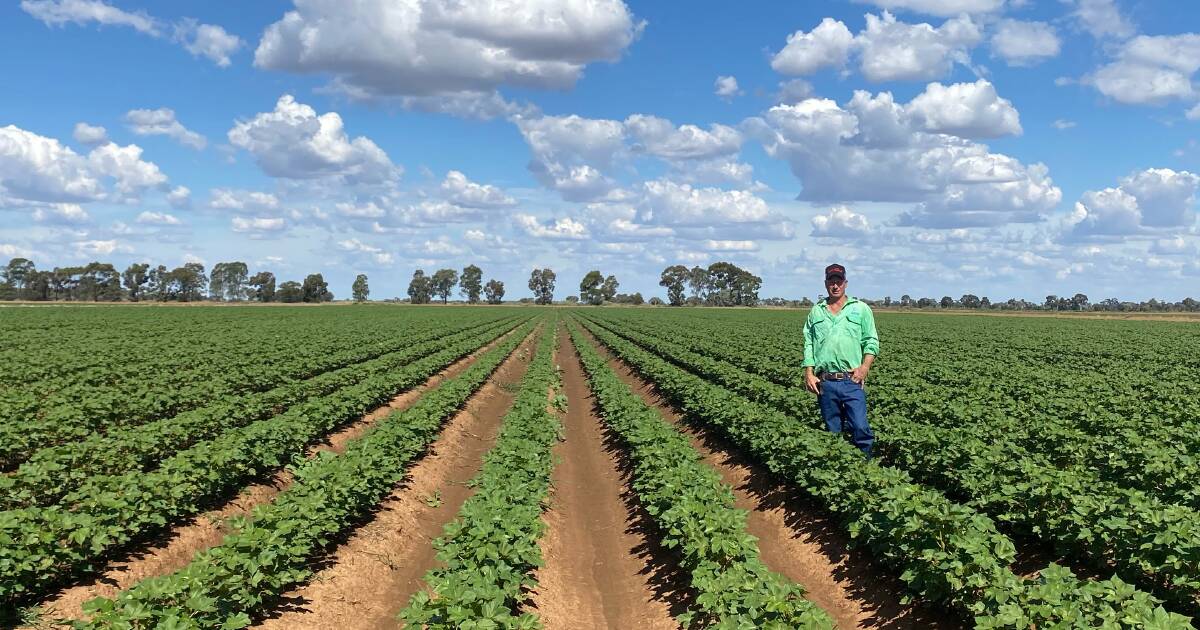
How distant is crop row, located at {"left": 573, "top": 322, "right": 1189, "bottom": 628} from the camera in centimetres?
491

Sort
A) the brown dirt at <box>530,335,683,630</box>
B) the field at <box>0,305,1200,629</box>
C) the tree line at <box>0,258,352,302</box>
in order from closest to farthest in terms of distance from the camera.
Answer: the field at <box>0,305,1200,629</box> < the brown dirt at <box>530,335,683,630</box> < the tree line at <box>0,258,352,302</box>

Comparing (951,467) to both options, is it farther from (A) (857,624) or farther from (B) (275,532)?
(B) (275,532)

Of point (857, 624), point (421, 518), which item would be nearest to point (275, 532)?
point (421, 518)

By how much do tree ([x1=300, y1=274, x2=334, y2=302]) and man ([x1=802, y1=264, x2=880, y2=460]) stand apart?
7428 inches

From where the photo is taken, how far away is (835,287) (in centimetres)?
955

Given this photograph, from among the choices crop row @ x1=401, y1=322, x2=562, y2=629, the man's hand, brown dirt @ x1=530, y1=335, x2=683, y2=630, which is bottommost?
brown dirt @ x1=530, y1=335, x2=683, y2=630

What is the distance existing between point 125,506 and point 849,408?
9245 millimetres

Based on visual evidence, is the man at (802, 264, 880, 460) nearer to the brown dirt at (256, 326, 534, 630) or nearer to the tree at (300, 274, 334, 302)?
the brown dirt at (256, 326, 534, 630)

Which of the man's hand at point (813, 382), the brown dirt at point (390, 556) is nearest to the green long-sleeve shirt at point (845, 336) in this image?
the man's hand at point (813, 382)

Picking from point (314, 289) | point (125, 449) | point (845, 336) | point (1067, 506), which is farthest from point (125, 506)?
point (314, 289)

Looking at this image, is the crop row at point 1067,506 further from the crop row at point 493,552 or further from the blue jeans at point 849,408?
the crop row at point 493,552

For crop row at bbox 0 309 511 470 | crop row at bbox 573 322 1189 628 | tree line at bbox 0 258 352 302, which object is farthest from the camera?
tree line at bbox 0 258 352 302

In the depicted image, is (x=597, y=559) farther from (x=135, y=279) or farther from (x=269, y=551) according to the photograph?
(x=135, y=279)

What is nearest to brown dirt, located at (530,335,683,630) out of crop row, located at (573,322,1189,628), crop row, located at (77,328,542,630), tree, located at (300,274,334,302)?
crop row, located at (573,322,1189,628)
